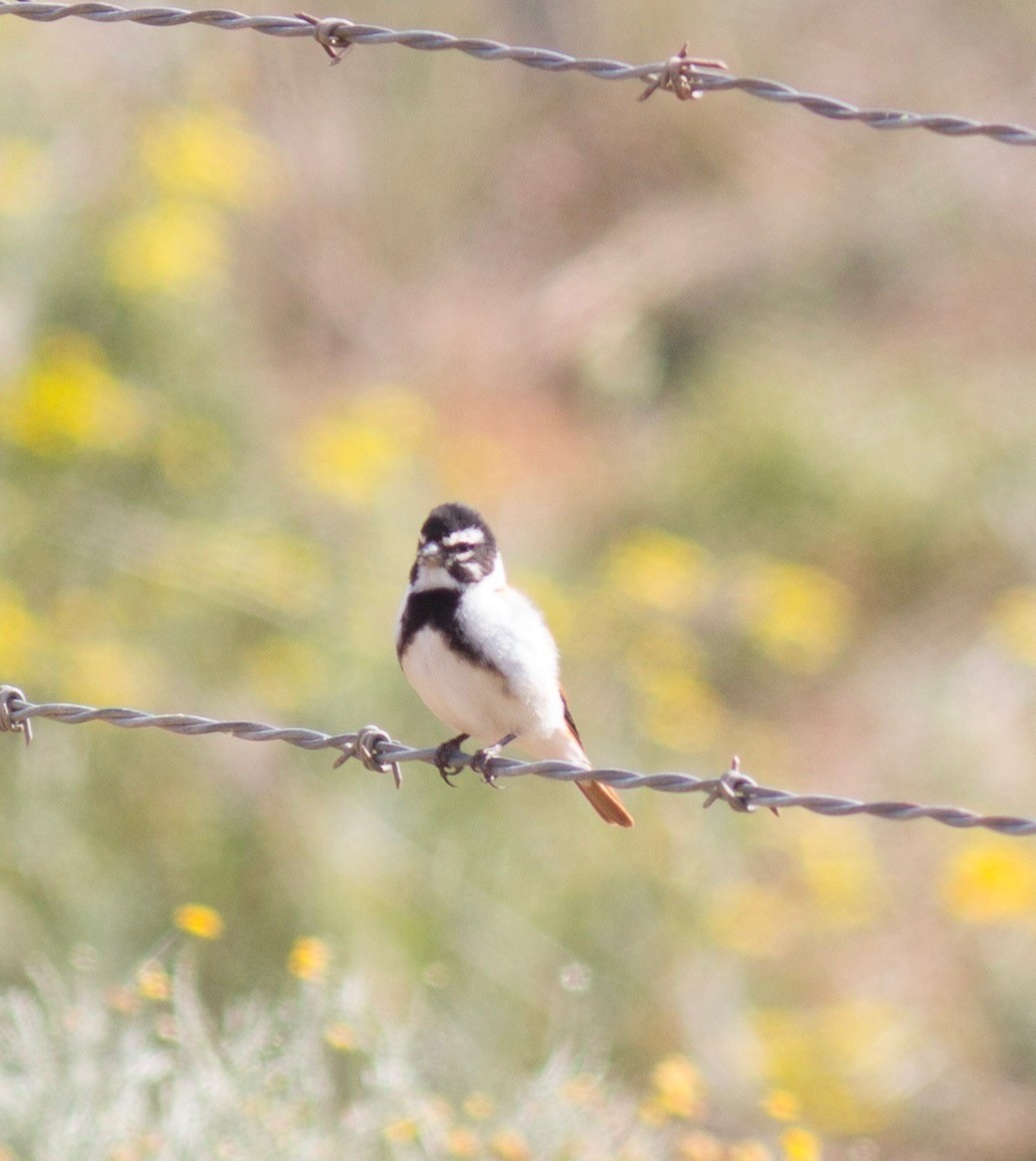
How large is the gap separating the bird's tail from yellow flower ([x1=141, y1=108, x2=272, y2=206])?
193 inches

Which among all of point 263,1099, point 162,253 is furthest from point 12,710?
point 162,253

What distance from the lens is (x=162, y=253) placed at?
911 cm

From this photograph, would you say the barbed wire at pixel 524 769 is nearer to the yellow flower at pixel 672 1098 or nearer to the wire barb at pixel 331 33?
the yellow flower at pixel 672 1098

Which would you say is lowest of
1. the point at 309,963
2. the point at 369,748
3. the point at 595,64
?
the point at 309,963

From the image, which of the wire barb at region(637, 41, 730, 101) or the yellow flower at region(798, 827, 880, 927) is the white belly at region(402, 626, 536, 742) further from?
the yellow flower at region(798, 827, 880, 927)

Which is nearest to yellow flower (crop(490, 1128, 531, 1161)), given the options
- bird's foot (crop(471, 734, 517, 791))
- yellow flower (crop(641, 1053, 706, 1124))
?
yellow flower (crop(641, 1053, 706, 1124))

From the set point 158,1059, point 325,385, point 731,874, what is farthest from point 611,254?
point 158,1059

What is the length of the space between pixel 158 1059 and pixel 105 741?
2.99 m

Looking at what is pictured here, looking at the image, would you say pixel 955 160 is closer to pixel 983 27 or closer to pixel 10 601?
pixel 983 27

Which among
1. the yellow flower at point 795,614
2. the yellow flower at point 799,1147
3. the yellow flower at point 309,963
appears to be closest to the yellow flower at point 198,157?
the yellow flower at point 795,614

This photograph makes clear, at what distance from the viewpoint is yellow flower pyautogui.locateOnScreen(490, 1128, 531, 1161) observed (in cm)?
474

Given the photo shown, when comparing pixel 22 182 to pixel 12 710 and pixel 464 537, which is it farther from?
pixel 12 710

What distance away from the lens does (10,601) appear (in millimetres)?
7910

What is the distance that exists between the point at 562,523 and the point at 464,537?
25.9ft
